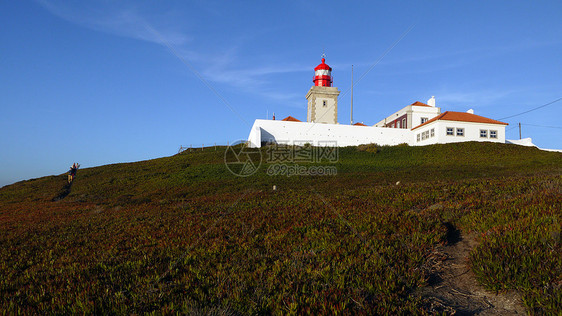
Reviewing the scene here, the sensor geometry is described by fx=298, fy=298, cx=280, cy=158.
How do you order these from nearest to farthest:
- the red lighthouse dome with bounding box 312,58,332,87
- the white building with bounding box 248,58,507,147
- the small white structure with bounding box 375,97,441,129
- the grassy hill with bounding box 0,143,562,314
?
the grassy hill with bounding box 0,143,562,314 → the white building with bounding box 248,58,507,147 → the small white structure with bounding box 375,97,441,129 → the red lighthouse dome with bounding box 312,58,332,87

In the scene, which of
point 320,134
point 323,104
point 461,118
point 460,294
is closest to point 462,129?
point 461,118

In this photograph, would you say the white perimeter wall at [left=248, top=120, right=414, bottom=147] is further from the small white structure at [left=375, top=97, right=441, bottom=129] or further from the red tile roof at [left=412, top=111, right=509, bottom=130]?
the red tile roof at [left=412, top=111, right=509, bottom=130]

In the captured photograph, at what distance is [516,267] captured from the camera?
14.4ft

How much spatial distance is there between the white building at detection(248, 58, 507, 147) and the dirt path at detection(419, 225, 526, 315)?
144 feet

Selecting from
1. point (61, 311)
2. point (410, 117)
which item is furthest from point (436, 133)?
point (61, 311)

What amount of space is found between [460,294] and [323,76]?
59.5 metres

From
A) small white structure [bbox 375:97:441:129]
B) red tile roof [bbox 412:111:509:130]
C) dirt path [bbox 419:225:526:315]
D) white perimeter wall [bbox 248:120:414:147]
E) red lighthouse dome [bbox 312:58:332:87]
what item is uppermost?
red lighthouse dome [bbox 312:58:332:87]

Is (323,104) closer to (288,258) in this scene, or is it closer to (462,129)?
(462,129)

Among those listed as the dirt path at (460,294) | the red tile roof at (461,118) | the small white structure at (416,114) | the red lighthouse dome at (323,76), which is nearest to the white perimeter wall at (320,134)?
the small white structure at (416,114)

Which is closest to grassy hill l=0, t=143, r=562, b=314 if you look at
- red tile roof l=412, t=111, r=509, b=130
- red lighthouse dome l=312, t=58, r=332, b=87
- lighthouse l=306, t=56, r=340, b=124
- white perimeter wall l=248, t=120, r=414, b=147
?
white perimeter wall l=248, t=120, r=414, b=147

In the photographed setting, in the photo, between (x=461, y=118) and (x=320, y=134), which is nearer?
(x=461, y=118)

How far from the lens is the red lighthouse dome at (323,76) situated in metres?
60.7

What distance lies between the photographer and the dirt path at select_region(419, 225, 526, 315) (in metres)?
4.05

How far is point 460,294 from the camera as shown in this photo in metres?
4.53
